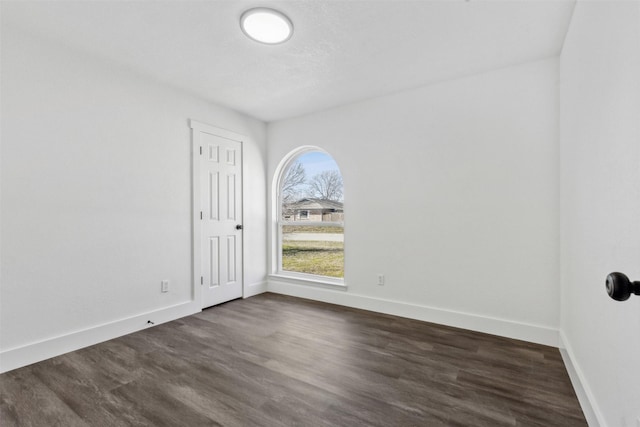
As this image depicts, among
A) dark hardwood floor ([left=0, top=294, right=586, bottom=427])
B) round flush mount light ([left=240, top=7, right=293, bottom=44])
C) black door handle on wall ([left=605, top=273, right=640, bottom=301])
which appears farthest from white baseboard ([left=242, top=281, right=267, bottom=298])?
black door handle on wall ([left=605, top=273, right=640, bottom=301])

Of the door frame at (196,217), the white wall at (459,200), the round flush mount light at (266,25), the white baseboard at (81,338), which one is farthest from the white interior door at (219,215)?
the round flush mount light at (266,25)

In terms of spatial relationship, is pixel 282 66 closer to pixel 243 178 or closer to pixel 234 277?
pixel 243 178

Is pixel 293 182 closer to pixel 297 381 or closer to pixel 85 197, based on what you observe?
pixel 85 197

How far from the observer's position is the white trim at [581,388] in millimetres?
1536

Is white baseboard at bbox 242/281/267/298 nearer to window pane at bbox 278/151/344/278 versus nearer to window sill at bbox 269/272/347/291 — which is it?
window sill at bbox 269/272/347/291

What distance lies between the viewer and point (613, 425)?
1328 millimetres

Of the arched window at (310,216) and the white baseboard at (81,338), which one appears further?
the arched window at (310,216)

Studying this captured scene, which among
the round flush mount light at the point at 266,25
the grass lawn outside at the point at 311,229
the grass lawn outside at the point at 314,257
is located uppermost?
the round flush mount light at the point at 266,25

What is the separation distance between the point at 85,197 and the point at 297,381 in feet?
7.88

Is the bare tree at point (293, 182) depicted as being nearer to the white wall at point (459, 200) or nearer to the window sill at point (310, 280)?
the white wall at point (459, 200)

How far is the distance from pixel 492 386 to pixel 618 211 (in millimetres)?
1346

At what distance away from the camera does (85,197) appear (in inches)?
102

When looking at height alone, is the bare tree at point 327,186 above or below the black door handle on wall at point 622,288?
above

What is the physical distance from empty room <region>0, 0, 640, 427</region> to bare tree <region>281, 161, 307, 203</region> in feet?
2.08
